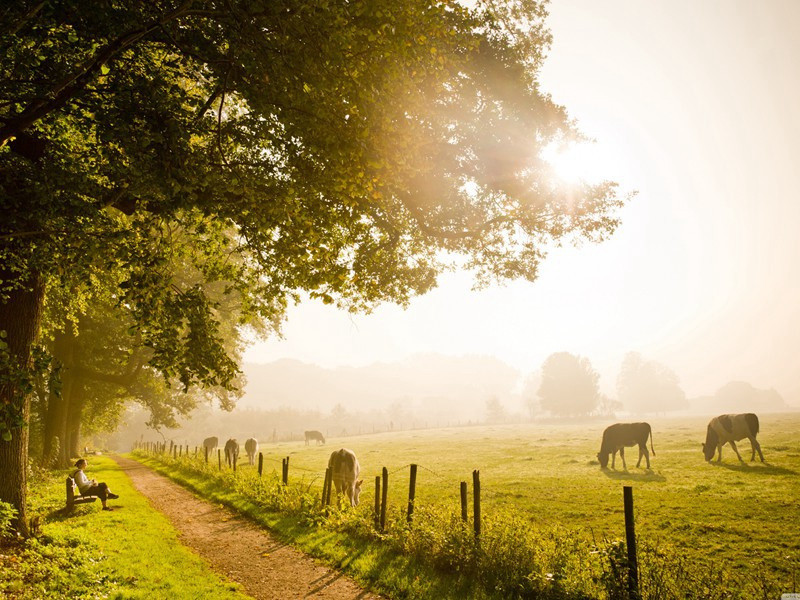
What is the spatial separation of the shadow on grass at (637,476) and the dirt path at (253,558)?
16881mm


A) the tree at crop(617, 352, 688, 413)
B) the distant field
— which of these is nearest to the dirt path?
the distant field

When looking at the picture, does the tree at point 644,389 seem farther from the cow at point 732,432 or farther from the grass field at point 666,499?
the cow at point 732,432

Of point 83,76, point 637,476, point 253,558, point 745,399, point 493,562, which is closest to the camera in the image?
point 83,76

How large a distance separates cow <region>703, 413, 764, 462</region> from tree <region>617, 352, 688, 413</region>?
391ft

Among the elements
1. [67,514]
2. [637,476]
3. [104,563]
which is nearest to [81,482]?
[67,514]

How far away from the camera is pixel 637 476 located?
809 inches

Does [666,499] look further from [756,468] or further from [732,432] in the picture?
[732,432]

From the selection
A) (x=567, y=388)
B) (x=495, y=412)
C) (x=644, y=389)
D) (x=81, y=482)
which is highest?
(x=81, y=482)

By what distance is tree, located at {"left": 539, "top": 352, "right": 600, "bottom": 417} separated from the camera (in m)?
96.5

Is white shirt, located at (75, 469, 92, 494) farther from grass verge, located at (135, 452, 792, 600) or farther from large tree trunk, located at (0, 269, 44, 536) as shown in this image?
grass verge, located at (135, 452, 792, 600)

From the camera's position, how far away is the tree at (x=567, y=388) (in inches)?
3799

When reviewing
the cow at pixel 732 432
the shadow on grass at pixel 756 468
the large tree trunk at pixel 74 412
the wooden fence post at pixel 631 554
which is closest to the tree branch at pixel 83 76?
the wooden fence post at pixel 631 554

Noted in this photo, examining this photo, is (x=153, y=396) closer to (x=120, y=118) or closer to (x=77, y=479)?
(x=77, y=479)

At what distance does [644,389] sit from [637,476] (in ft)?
413
